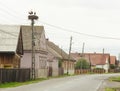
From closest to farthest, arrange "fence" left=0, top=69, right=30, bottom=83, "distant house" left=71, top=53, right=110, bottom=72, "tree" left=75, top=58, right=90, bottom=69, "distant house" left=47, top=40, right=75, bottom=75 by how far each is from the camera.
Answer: "fence" left=0, top=69, right=30, bottom=83, "distant house" left=47, top=40, right=75, bottom=75, "tree" left=75, top=58, right=90, bottom=69, "distant house" left=71, top=53, right=110, bottom=72

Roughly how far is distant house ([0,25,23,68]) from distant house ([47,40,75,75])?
27.5m

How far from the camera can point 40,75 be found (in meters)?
64.2

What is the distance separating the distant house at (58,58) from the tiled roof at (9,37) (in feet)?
88.8

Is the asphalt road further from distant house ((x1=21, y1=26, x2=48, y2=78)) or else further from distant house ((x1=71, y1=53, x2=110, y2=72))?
distant house ((x1=71, y1=53, x2=110, y2=72))

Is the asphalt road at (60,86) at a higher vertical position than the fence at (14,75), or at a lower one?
lower

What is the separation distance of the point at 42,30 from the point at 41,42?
2.56 m

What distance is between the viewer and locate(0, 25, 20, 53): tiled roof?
160ft

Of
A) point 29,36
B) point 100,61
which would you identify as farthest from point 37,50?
point 100,61

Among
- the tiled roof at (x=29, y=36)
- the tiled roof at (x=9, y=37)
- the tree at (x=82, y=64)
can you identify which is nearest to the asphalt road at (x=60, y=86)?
the tiled roof at (x=9, y=37)

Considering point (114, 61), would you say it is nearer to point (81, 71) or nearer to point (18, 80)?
point (81, 71)

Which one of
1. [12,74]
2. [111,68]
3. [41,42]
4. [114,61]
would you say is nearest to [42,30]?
[41,42]

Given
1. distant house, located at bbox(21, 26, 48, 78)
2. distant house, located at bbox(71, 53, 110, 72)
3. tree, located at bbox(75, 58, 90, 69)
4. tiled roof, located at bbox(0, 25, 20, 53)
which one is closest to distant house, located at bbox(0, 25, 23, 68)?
tiled roof, located at bbox(0, 25, 20, 53)

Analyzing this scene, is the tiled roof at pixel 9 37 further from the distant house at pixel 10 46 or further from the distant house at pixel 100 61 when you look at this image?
the distant house at pixel 100 61

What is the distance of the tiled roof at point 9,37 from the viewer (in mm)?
48719
